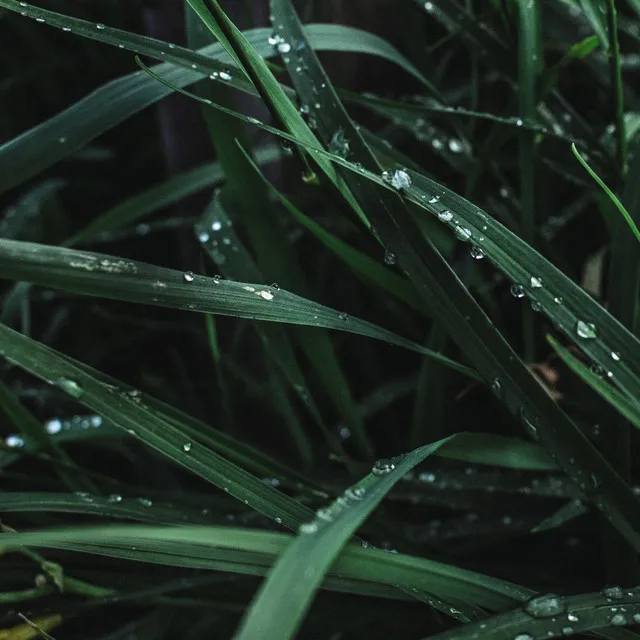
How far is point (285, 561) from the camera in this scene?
1.01ft

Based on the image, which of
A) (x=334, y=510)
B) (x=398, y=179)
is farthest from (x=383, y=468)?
(x=398, y=179)

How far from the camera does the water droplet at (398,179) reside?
0.46 metres

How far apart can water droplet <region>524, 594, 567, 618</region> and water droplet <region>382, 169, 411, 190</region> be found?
0.93ft

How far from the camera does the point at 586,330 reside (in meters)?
0.46

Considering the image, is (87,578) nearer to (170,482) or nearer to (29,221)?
(170,482)

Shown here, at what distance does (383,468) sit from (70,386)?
0.71 ft

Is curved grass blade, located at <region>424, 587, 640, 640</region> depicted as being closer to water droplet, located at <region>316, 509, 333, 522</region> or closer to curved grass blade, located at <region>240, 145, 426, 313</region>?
water droplet, located at <region>316, 509, 333, 522</region>

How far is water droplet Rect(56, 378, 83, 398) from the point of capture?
0.44 m

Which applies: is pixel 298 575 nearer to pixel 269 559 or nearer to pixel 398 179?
pixel 269 559

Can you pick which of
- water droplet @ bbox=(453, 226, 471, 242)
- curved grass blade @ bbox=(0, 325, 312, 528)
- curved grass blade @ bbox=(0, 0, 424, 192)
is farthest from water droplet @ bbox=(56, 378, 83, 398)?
water droplet @ bbox=(453, 226, 471, 242)

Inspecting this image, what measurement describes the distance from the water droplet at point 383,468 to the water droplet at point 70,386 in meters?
Answer: 0.21

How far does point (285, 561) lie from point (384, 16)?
0.89m

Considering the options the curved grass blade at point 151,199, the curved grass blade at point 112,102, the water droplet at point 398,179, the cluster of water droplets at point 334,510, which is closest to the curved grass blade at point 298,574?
the cluster of water droplets at point 334,510

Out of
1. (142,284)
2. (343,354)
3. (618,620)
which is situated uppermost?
(142,284)
